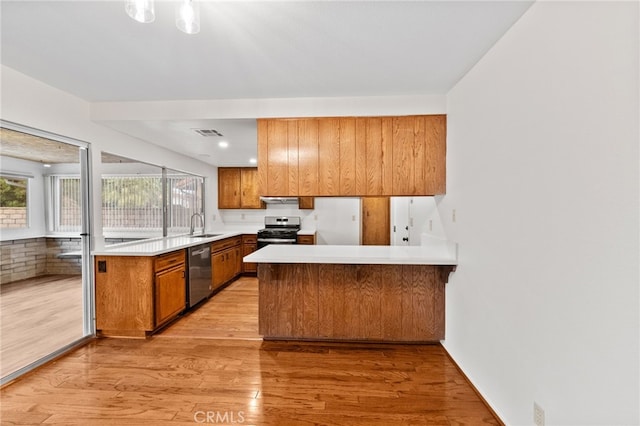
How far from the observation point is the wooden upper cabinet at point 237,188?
5895 mm

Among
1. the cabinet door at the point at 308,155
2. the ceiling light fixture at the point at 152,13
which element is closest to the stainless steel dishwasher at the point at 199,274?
the cabinet door at the point at 308,155

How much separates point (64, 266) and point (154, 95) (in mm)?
1976

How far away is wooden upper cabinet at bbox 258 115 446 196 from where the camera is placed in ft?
9.06

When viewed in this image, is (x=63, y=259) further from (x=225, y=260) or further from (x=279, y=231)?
(x=279, y=231)

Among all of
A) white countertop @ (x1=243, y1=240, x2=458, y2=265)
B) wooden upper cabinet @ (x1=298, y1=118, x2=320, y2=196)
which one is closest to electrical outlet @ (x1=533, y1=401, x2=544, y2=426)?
white countertop @ (x1=243, y1=240, x2=458, y2=265)

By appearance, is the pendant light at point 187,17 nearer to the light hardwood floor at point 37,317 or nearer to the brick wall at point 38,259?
the brick wall at point 38,259

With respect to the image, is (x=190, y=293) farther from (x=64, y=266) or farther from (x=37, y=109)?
(x=37, y=109)

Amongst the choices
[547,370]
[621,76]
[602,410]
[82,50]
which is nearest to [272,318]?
[547,370]

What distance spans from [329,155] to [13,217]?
2785 millimetres

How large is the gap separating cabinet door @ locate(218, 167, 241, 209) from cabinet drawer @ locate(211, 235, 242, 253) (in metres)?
0.81

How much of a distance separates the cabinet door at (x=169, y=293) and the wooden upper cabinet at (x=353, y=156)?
1.51m

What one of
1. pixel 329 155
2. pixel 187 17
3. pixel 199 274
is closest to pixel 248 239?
pixel 199 274

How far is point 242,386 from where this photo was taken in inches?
86.1

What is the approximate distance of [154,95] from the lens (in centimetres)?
275
